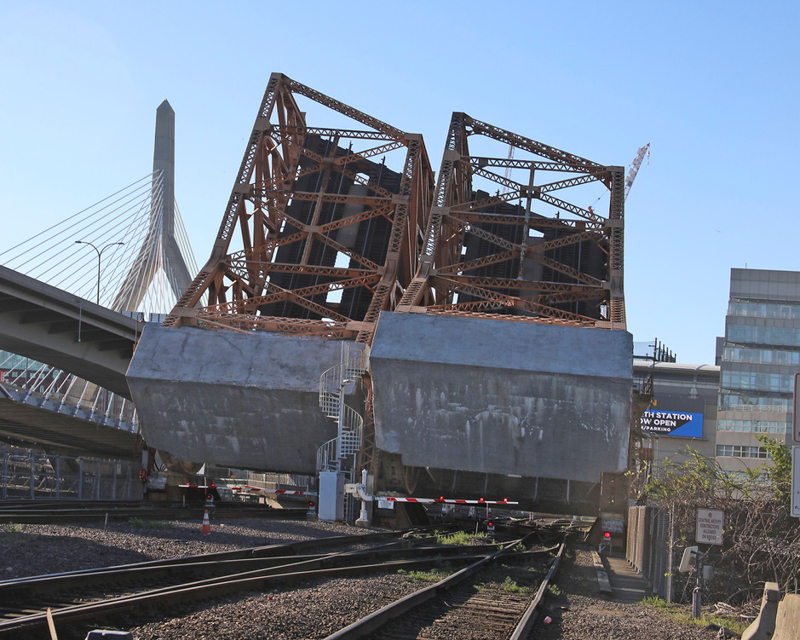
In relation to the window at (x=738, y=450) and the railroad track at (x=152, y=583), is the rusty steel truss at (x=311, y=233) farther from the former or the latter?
the window at (x=738, y=450)

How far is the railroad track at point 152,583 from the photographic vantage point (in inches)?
272

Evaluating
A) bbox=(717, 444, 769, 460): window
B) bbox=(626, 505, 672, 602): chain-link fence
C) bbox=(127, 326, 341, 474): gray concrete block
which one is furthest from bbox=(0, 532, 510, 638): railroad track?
bbox=(717, 444, 769, 460): window

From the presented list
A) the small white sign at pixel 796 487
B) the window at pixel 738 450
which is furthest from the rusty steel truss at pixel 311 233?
the window at pixel 738 450

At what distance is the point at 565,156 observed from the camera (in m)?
32.6

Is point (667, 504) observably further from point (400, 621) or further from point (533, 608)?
point (400, 621)

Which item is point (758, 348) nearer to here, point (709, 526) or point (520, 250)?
point (520, 250)

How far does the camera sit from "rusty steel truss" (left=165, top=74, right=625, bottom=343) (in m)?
28.2

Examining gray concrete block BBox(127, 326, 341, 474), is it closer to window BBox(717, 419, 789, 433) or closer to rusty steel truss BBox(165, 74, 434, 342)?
rusty steel truss BBox(165, 74, 434, 342)

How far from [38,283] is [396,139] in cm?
1430

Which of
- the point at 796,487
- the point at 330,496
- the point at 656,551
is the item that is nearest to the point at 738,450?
the point at 330,496

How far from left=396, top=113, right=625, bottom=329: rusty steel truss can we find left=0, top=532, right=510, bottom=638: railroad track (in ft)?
38.3

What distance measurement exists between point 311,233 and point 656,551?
22.1m

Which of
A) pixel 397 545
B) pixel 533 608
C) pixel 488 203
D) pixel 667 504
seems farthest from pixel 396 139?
pixel 533 608

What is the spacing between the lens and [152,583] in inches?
365
